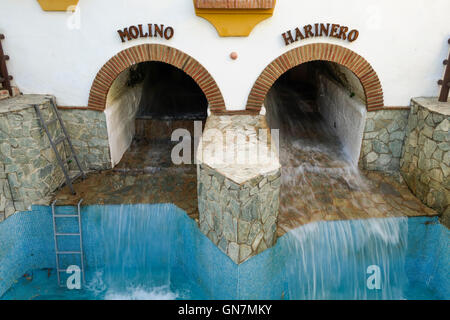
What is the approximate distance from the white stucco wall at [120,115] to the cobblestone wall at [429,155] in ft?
19.8

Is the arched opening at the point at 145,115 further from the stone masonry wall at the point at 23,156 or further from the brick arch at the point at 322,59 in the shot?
the brick arch at the point at 322,59

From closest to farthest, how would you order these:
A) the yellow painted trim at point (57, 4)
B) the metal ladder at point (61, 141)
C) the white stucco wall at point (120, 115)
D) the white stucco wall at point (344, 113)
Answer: the yellow painted trim at point (57, 4), the metal ladder at point (61, 141), the white stucco wall at point (120, 115), the white stucco wall at point (344, 113)

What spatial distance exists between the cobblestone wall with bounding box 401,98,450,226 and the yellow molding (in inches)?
134

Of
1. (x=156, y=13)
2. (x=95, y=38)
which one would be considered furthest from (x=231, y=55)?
(x=95, y=38)

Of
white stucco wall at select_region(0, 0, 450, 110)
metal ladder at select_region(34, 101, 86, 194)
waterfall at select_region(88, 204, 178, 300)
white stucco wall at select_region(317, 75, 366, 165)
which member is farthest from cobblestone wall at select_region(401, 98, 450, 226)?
metal ladder at select_region(34, 101, 86, 194)

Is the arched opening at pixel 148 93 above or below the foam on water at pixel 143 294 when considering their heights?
above

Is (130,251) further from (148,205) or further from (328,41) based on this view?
(328,41)

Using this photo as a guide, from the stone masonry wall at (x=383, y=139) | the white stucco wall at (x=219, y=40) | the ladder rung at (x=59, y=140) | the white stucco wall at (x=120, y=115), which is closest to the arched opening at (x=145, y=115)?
the white stucco wall at (x=120, y=115)

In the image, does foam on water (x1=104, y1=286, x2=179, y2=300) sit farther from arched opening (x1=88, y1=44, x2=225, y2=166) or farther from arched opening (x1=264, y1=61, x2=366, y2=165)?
arched opening (x1=264, y1=61, x2=366, y2=165)

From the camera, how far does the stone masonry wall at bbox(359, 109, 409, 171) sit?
24.4 ft

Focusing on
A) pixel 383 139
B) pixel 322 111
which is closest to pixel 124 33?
pixel 383 139

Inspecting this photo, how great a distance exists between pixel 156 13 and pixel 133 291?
488 centimetres

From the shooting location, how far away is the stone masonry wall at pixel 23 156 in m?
6.25

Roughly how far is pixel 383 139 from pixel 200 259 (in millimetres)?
4464
